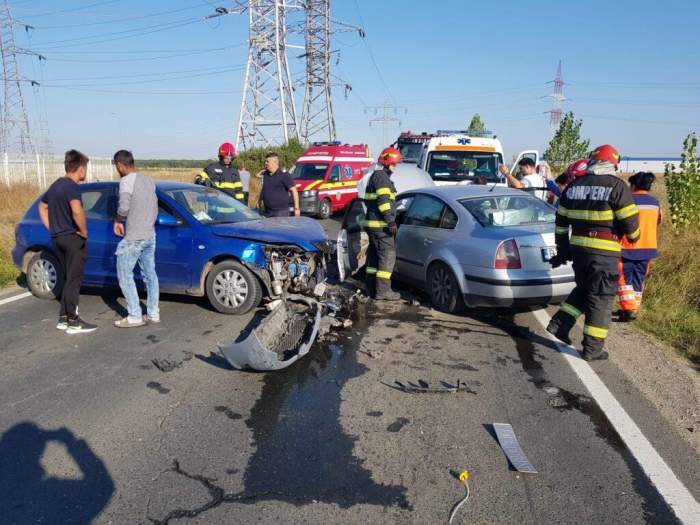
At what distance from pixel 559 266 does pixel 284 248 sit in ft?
9.79

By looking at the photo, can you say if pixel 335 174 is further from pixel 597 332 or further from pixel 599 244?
pixel 597 332

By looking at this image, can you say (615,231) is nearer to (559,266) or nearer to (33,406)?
(559,266)

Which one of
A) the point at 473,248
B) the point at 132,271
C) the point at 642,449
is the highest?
the point at 473,248

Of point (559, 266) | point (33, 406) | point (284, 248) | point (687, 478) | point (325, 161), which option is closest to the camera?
point (687, 478)

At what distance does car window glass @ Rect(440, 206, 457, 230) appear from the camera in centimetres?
643

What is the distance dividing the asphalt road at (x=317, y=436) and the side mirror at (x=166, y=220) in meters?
1.43

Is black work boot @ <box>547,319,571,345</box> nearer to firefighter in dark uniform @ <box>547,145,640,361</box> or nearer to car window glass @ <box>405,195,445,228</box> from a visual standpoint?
firefighter in dark uniform @ <box>547,145,640,361</box>

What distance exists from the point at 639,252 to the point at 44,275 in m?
7.21

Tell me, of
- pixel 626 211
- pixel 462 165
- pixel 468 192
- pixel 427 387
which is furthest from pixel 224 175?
pixel 626 211

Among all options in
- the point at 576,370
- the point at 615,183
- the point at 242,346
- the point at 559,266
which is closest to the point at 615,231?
the point at 615,183

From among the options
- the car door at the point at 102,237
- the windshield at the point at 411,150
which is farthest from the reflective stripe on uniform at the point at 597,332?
the windshield at the point at 411,150

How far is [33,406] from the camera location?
3.98 meters

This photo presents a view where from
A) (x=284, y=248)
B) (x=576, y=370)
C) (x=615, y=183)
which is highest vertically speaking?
(x=615, y=183)

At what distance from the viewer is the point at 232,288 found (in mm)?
6219
